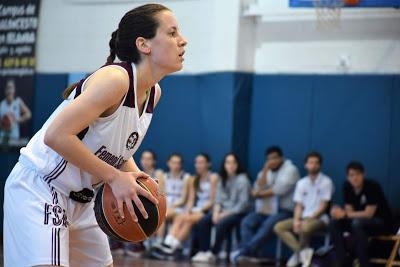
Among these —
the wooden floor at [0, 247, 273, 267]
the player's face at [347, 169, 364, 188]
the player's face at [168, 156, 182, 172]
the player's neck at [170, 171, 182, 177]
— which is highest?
the player's face at [347, 169, 364, 188]

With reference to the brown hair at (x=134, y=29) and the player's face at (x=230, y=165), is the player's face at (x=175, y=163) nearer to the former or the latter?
the player's face at (x=230, y=165)

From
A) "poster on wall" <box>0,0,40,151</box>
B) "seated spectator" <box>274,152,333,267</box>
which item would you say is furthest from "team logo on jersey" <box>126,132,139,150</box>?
"poster on wall" <box>0,0,40,151</box>

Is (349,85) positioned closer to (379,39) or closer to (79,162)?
(379,39)

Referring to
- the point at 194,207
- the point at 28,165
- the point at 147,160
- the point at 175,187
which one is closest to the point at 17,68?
the point at 147,160

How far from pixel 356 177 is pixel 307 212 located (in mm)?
1011

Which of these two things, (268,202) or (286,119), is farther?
(286,119)

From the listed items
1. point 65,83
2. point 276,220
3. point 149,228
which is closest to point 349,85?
point 276,220

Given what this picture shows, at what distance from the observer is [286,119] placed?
1141 centimetres

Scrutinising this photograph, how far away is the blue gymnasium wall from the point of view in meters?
10.7

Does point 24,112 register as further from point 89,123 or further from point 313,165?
point 89,123

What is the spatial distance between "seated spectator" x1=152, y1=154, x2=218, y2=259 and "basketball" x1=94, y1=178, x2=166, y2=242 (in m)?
7.53

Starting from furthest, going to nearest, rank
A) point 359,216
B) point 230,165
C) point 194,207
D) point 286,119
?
point 286,119
point 194,207
point 230,165
point 359,216

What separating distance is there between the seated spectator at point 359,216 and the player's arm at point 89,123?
6087mm

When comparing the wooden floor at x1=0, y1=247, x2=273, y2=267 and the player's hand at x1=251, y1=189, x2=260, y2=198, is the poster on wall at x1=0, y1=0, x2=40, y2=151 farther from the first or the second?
the player's hand at x1=251, y1=189, x2=260, y2=198
